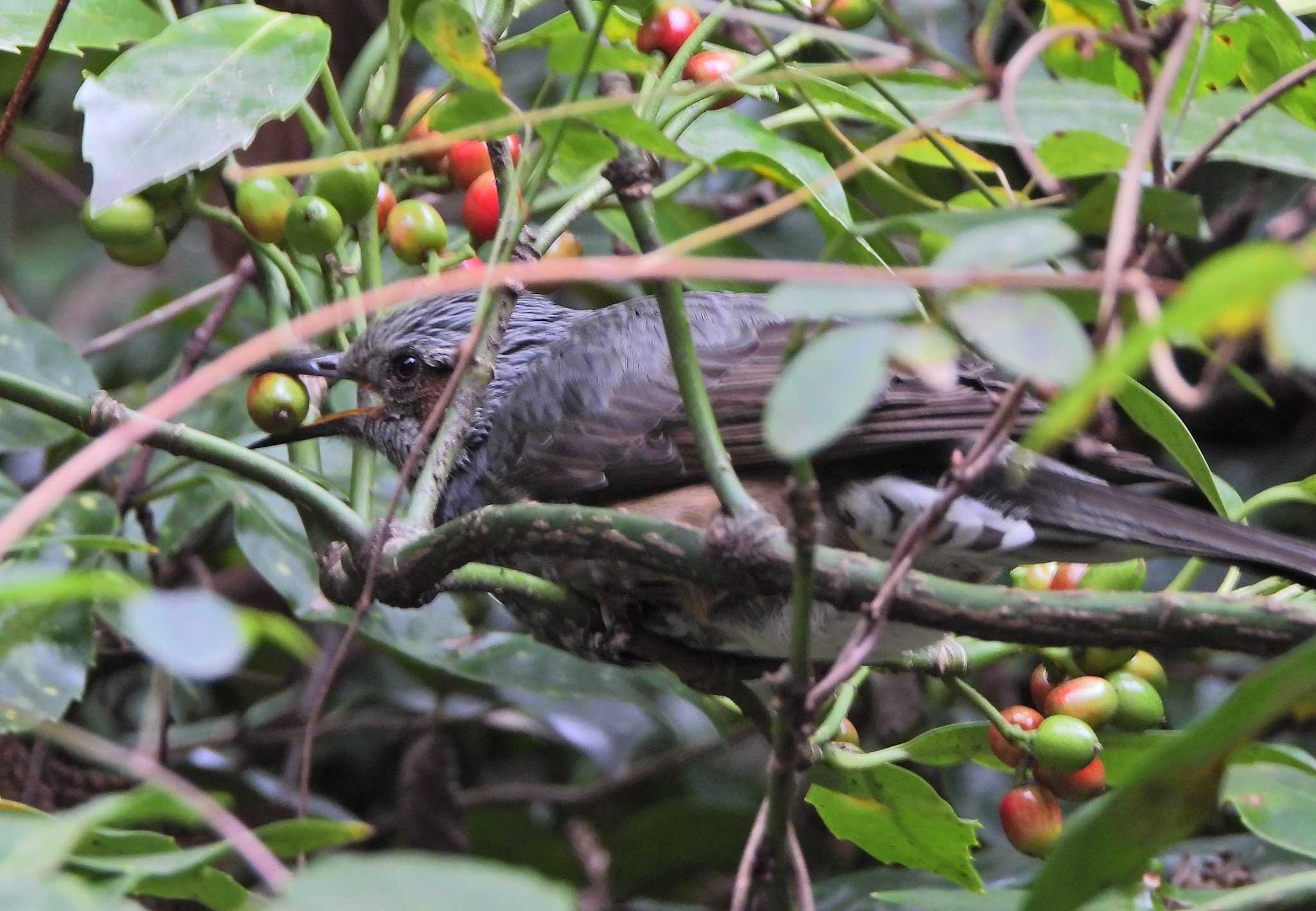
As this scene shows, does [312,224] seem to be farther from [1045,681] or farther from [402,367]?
[1045,681]

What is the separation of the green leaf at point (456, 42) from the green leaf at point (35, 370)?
142 cm

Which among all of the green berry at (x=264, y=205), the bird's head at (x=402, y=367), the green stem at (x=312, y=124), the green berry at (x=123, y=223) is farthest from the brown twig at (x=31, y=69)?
the bird's head at (x=402, y=367)

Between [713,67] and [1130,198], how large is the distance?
3.69 ft

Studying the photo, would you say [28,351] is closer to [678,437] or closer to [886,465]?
[678,437]

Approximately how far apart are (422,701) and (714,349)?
1.78 m

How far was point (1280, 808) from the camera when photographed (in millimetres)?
1623

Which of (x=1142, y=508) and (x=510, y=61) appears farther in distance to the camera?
(x=510, y=61)

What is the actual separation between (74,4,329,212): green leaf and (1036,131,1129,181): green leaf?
99 cm

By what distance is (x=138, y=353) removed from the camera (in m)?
4.14

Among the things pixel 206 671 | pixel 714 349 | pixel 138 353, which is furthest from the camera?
pixel 138 353

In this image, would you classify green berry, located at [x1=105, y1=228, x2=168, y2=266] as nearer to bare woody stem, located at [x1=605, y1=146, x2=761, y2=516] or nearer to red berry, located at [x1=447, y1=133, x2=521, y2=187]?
red berry, located at [x1=447, y1=133, x2=521, y2=187]

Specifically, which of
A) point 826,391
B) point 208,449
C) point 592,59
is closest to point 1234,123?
point 592,59

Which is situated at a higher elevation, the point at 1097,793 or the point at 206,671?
the point at 206,671

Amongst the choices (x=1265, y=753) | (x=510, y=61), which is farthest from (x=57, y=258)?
(x=1265, y=753)
